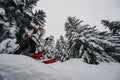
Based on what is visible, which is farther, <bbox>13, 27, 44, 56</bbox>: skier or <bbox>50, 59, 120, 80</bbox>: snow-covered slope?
<bbox>13, 27, 44, 56</bbox>: skier

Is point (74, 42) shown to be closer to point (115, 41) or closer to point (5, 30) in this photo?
point (115, 41)

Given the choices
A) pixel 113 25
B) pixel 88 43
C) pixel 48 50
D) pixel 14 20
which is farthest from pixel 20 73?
pixel 48 50

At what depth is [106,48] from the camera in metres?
13.9

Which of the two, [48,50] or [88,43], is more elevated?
[88,43]

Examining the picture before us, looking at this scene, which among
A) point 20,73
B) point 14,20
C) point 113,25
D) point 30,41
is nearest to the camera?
point 20,73

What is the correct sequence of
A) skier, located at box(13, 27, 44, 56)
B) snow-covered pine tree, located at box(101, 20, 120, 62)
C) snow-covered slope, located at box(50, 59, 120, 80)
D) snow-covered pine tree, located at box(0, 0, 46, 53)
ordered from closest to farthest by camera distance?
1. snow-covered slope, located at box(50, 59, 120, 80)
2. skier, located at box(13, 27, 44, 56)
3. snow-covered pine tree, located at box(0, 0, 46, 53)
4. snow-covered pine tree, located at box(101, 20, 120, 62)

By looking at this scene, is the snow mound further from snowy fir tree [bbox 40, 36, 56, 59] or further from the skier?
snowy fir tree [bbox 40, 36, 56, 59]

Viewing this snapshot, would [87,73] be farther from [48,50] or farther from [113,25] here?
[48,50]

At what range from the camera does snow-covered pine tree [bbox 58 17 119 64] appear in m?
11.8

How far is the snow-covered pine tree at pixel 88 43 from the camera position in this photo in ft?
38.7

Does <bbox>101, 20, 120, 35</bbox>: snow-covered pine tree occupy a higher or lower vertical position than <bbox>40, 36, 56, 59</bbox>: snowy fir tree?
higher

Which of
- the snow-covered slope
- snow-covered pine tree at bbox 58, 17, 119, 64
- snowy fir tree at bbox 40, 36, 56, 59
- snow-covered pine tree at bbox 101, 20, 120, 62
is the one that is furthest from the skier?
snow-covered pine tree at bbox 101, 20, 120, 62

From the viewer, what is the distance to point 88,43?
1215 cm

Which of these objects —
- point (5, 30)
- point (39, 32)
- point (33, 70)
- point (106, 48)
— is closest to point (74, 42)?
point (106, 48)
